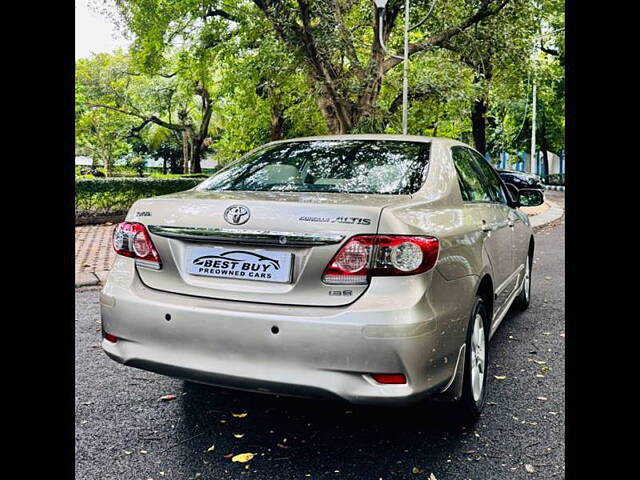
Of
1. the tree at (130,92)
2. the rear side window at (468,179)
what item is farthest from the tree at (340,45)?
the tree at (130,92)

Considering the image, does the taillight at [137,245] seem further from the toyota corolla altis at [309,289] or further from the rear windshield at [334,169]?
the rear windshield at [334,169]

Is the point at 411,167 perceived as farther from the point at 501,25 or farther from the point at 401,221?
the point at 501,25

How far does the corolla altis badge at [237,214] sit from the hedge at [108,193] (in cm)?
1297

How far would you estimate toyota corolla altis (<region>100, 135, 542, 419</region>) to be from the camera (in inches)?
96.1

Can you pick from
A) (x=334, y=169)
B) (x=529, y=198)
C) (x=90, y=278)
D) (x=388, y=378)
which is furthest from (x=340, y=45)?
(x=388, y=378)

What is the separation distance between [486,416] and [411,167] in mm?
1463

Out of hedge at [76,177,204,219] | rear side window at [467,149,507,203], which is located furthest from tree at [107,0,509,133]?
rear side window at [467,149,507,203]

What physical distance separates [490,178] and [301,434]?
2.49 m

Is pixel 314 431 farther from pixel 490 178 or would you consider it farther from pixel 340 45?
pixel 340 45

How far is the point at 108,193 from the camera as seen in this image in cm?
1520

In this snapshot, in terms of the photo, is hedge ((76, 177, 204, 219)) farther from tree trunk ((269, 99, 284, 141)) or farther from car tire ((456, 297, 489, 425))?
car tire ((456, 297, 489, 425))

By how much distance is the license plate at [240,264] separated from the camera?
256cm

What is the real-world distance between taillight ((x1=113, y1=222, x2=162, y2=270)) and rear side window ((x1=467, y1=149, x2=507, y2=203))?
2.40 m
